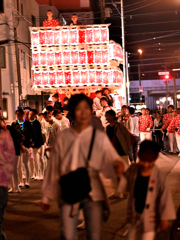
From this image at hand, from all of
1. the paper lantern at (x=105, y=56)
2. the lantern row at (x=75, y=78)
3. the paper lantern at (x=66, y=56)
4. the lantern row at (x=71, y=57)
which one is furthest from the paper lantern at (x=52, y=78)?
the paper lantern at (x=105, y=56)

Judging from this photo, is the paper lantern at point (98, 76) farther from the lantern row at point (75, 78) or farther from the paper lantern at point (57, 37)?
the paper lantern at point (57, 37)

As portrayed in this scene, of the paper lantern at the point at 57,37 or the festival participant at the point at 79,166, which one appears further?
the paper lantern at the point at 57,37

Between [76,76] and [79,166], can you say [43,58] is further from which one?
[79,166]

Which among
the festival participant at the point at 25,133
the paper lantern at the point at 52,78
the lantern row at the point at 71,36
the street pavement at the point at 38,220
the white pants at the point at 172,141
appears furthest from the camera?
the paper lantern at the point at 52,78

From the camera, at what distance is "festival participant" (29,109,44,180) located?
12703 mm

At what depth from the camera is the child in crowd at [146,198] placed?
4.20 meters

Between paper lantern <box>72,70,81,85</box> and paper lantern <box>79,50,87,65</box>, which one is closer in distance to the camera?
paper lantern <box>79,50,87,65</box>

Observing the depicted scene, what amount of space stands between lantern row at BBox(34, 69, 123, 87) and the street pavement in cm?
1112

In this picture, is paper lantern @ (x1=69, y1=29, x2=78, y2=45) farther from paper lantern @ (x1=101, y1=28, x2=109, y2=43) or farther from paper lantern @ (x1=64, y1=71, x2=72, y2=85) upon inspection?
paper lantern @ (x1=64, y1=71, x2=72, y2=85)

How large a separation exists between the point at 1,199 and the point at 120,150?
158 inches

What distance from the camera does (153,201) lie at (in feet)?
13.8

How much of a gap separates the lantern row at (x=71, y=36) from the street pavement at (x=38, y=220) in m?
11.8

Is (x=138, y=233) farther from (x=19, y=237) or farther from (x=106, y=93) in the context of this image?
(x=106, y=93)

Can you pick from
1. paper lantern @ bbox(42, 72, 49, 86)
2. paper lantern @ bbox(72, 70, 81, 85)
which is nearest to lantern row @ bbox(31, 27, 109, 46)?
paper lantern @ bbox(72, 70, 81, 85)
